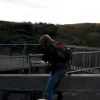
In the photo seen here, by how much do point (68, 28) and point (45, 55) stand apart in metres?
56.0

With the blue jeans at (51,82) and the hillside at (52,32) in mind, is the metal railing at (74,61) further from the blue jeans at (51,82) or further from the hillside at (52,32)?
the hillside at (52,32)

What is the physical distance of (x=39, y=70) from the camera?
63.2ft

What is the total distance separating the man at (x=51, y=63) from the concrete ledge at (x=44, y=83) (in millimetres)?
521

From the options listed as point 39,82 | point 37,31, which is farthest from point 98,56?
point 37,31

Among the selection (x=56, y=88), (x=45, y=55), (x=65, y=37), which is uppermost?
(x=45, y=55)

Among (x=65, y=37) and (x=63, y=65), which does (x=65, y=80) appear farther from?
(x=65, y=37)

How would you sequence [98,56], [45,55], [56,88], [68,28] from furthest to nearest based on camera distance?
[68,28] → [98,56] → [56,88] → [45,55]

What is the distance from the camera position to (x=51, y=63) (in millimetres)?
10469

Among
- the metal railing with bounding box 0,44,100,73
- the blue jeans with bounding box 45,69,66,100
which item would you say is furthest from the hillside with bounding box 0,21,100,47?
the blue jeans with bounding box 45,69,66,100

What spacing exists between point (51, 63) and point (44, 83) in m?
0.96

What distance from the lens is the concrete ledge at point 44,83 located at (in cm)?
1116

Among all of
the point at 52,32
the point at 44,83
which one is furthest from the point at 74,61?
the point at 52,32

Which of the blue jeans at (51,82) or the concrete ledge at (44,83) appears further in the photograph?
the concrete ledge at (44,83)

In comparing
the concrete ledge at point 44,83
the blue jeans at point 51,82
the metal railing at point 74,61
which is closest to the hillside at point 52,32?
the metal railing at point 74,61
